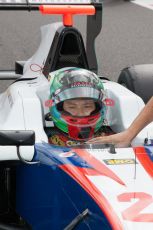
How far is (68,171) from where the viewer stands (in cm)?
369

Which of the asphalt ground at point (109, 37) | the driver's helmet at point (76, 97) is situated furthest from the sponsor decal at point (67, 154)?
the asphalt ground at point (109, 37)

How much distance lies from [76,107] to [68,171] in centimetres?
75

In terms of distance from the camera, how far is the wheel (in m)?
5.52

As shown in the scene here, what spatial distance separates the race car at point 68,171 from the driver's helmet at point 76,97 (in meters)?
0.14

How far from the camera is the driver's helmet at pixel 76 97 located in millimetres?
4371

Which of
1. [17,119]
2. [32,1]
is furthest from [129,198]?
[32,1]

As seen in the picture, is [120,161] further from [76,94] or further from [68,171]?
[76,94]

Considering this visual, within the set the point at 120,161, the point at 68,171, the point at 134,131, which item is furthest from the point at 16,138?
the point at 134,131

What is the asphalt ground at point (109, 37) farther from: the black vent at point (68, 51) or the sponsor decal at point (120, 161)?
the sponsor decal at point (120, 161)

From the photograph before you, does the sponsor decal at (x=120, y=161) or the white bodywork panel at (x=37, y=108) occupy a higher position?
the sponsor decal at (x=120, y=161)

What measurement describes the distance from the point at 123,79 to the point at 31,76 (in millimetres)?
666

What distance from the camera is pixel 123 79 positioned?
5742 millimetres

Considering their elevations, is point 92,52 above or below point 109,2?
above

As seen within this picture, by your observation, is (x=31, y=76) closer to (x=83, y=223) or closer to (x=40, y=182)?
(x=40, y=182)
